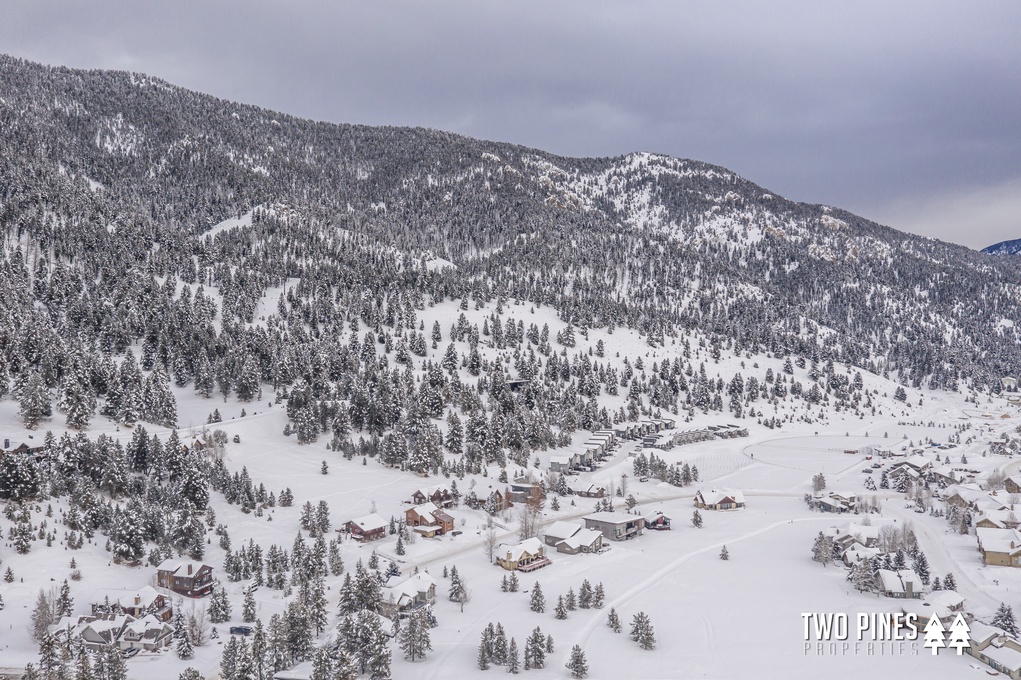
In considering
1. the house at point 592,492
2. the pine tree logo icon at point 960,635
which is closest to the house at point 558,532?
the house at point 592,492

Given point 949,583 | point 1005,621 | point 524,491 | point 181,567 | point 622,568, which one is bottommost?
Result: point 1005,621

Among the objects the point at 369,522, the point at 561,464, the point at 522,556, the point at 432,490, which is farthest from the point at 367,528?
the point at 561,464

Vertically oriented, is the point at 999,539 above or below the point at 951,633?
above

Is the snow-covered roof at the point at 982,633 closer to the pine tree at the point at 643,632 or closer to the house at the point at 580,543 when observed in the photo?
the pine tree at the point at 643,632

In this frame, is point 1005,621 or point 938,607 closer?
point 1005,621

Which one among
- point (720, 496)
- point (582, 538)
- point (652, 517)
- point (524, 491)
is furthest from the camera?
point (720, 496)

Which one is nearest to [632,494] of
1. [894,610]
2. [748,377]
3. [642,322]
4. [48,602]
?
[894,610]

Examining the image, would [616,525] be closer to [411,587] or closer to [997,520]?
[411,587]
